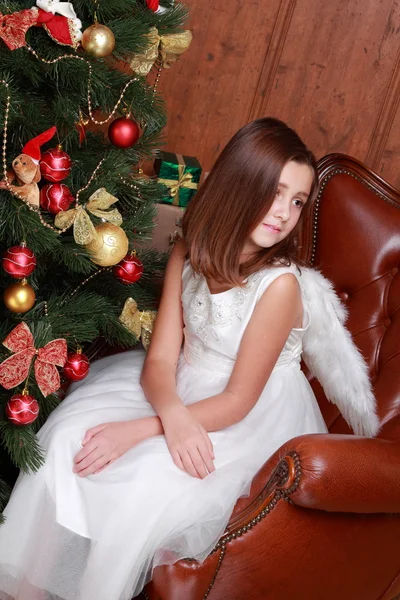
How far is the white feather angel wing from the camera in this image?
1.82 m

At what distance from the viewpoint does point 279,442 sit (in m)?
1.71

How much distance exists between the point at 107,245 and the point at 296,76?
1533 mm

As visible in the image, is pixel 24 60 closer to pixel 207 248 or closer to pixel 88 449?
pixel 207 248

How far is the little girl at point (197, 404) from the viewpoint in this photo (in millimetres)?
1410

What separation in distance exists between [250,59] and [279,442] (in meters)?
1.64

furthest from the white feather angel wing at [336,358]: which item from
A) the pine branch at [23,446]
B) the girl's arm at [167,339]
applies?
the pine branch at [23,446]

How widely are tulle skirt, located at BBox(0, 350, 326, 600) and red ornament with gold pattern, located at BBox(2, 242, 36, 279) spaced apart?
37 cm

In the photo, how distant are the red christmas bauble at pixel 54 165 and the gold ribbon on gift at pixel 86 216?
0.09 metres

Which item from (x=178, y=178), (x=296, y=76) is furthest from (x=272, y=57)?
(x=178, y=178)

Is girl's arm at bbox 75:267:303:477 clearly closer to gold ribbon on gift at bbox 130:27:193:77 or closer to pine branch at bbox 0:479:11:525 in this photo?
Result: pine branch at bbox 0:479:11:525

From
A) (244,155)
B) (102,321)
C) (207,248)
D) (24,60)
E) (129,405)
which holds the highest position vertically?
(24,60)

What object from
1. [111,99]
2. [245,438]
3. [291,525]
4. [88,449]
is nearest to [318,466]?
[291,525]

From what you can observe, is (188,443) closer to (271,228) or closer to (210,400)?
(210,400)

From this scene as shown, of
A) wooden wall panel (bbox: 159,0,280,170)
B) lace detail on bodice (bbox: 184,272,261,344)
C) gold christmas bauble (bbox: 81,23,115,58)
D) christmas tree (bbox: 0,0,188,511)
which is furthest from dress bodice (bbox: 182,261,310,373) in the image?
wooden wall panel (bbox: 159,0,280,170)
